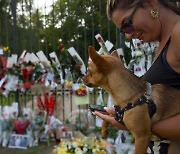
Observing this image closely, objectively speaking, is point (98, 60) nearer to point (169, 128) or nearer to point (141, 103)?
point (141, 103)

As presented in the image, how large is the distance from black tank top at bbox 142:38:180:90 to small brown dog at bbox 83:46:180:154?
41 mm

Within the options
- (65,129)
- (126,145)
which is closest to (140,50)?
(126,145)

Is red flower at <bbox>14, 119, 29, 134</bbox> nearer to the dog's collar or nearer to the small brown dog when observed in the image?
the small brown dog

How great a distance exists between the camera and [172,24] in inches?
70.5

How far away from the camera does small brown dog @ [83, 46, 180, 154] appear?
5.55 ft

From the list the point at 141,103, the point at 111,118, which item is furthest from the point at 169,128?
the point at 111,118

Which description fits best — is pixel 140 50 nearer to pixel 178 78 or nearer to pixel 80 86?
pixel 80 86

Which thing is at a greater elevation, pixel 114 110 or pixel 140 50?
pixel 140 50

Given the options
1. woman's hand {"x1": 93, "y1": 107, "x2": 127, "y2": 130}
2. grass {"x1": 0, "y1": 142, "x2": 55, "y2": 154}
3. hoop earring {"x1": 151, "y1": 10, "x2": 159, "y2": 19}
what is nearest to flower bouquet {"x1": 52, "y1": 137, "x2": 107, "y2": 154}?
woman's hand {"x1": 93, "y1": 107, "x2": 127, "y2": 130}

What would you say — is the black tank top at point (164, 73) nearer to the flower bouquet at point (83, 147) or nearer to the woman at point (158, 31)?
the woman at point (158, 31)

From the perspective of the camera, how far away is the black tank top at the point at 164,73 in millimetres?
1658

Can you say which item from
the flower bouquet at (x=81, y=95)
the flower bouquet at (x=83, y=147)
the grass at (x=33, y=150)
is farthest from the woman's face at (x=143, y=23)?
the grass at (x=33, y=150)

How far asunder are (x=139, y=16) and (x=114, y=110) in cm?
47

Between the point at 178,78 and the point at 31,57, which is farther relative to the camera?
the point at 31,57
